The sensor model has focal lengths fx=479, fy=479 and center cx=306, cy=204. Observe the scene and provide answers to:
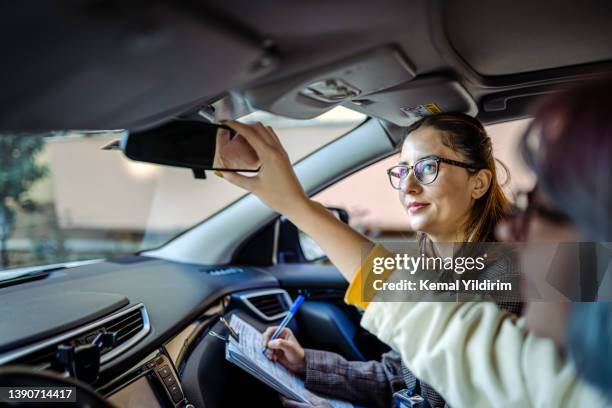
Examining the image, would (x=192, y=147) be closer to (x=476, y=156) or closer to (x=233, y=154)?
(x=233, y=154)

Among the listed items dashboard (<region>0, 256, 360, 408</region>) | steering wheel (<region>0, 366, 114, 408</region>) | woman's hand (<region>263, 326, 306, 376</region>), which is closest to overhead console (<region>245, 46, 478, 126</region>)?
steering wheel (<region>0, 366, 114, 408</region>)

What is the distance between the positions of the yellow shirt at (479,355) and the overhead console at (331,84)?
0.46 meters

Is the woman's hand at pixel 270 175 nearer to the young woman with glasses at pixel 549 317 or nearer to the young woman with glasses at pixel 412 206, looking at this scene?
the young woman with glasses at pixel 412 206

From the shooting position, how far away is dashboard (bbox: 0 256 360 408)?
3.98 feet

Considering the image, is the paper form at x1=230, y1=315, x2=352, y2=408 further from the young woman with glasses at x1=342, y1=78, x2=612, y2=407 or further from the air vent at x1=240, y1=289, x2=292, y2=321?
the young woman with glasses at x1=342, y1=78, x2=612, y2=407

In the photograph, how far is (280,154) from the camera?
1029mm

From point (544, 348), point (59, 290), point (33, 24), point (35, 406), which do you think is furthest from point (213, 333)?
point (33, 24)

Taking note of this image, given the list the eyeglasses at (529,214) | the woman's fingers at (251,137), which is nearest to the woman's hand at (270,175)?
the woman's fingers at (251,137)

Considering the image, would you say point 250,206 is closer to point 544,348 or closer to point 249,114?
point 249,114

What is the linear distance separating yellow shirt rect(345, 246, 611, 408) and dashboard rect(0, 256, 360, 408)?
0.76m

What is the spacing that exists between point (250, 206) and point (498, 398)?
67.8 inches

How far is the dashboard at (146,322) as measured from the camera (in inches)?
47.7

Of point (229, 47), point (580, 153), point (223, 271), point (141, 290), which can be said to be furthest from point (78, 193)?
point (580, 153)

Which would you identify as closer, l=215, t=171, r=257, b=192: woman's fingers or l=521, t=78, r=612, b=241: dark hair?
l=521, t=78, r=612, b=241: dark hair
